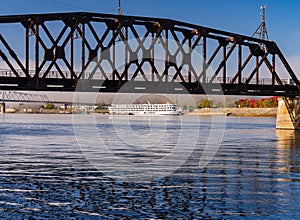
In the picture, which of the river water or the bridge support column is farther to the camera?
the bridge support column

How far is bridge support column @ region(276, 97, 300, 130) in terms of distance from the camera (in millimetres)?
94000

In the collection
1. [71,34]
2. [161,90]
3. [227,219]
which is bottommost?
[227,219]

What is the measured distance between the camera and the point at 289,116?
96500mm

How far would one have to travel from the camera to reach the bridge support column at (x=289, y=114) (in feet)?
308

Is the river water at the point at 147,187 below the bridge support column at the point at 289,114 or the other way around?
below

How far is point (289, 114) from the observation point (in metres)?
96.6

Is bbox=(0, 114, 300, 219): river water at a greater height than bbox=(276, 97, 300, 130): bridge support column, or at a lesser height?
lesser

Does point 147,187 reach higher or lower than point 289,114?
lower

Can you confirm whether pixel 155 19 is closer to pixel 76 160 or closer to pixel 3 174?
pixel 76 160

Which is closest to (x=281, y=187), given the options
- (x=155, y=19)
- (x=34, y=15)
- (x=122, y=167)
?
(x=122, y=167)

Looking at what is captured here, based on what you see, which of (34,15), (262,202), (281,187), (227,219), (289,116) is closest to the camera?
(227,219)

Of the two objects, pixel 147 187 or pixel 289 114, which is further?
pixel 289 114

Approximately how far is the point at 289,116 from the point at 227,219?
269 feet

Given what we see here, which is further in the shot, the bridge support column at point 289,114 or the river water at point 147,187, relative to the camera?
the bridge support column at point 289,114
